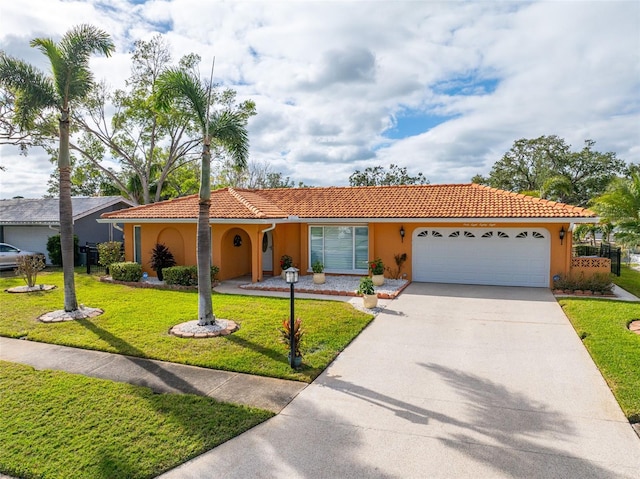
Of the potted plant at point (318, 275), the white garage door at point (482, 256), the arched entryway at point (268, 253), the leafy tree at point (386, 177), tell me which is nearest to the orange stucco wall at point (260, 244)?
the white garage door at point (482, 256)

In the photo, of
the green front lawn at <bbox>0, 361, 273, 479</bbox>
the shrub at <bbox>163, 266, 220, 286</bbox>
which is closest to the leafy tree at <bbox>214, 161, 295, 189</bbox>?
the shrub at <bbox>163, 266, 220, 286</bbox>

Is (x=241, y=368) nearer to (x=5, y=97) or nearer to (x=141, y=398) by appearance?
(x=141, y=398)

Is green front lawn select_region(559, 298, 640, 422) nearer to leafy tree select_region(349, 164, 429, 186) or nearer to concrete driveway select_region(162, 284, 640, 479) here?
concrete driveway select_region(162, 284, 640, 479)

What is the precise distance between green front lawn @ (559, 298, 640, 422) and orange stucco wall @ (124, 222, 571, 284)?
→ 131 inches

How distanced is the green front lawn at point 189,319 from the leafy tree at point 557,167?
3753 cm

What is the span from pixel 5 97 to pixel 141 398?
84.7 ft

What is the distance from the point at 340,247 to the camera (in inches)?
725

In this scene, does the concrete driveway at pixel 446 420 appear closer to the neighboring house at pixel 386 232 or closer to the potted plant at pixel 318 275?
the neighboring house at pixel 386 232

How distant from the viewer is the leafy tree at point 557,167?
141 feet

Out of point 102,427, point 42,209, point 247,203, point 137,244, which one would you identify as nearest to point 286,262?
point 247,203

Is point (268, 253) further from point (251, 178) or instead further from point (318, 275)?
point (251, 178)

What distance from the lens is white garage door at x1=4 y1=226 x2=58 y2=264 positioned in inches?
994

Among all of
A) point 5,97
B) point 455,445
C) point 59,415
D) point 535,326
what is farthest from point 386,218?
point 5,97

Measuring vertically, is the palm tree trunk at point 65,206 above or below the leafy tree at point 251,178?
below
